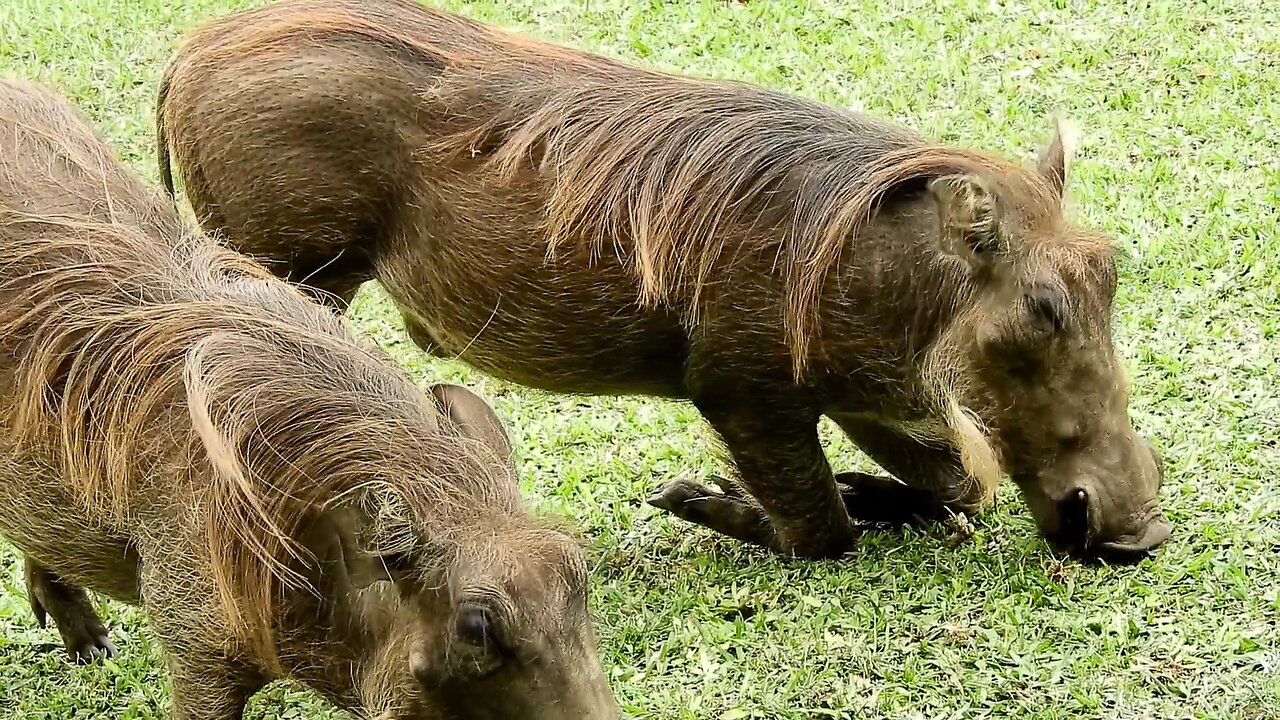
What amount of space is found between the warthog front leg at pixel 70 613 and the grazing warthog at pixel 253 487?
0.42 m

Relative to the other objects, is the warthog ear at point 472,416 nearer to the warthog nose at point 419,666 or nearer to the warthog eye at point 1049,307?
the warthog nose at point 419,666

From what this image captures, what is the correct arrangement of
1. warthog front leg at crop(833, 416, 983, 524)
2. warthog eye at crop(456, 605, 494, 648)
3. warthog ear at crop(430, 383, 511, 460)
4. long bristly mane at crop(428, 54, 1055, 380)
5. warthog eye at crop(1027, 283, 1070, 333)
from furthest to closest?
warthog front leg at crop(833, 416, 983, 524) → long bristly mane at crop(428, 54, 1055, 380) → warthog eye at crop(1027, 283, 1070, 333) → warthog ear at crop(430, 383, 511, 460) → warthog eye at crop(456, 605, 494, 648)

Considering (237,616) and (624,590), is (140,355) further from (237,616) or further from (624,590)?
(624,590)

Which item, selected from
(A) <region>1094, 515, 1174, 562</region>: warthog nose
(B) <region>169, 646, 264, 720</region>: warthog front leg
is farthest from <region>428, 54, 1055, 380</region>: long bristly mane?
(B) <region>169, 646, 264, 720</region>: warthog front leg

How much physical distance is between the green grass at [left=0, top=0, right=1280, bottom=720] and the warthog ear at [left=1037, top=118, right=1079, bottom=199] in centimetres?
78

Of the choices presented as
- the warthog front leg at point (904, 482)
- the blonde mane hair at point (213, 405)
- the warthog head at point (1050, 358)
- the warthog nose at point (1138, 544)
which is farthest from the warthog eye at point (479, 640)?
the warthog nose at point (1138, 544)

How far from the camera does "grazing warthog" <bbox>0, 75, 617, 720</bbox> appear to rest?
1964mm

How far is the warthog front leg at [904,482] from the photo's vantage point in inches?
126

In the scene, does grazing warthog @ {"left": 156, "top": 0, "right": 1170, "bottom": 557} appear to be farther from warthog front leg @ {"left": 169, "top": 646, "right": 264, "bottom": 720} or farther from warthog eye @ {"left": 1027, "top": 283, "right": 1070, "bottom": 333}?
warthog front leg @ {"left": 169, "top": 646, "right": 264, "bottom": 720}

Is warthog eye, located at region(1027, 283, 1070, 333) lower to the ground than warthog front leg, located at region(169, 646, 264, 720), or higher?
higher

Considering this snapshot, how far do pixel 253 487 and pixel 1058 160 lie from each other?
5.98 ft

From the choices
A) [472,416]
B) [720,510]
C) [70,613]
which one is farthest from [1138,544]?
[70,613]

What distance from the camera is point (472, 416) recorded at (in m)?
2.21

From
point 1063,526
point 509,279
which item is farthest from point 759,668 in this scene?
point 509,279
